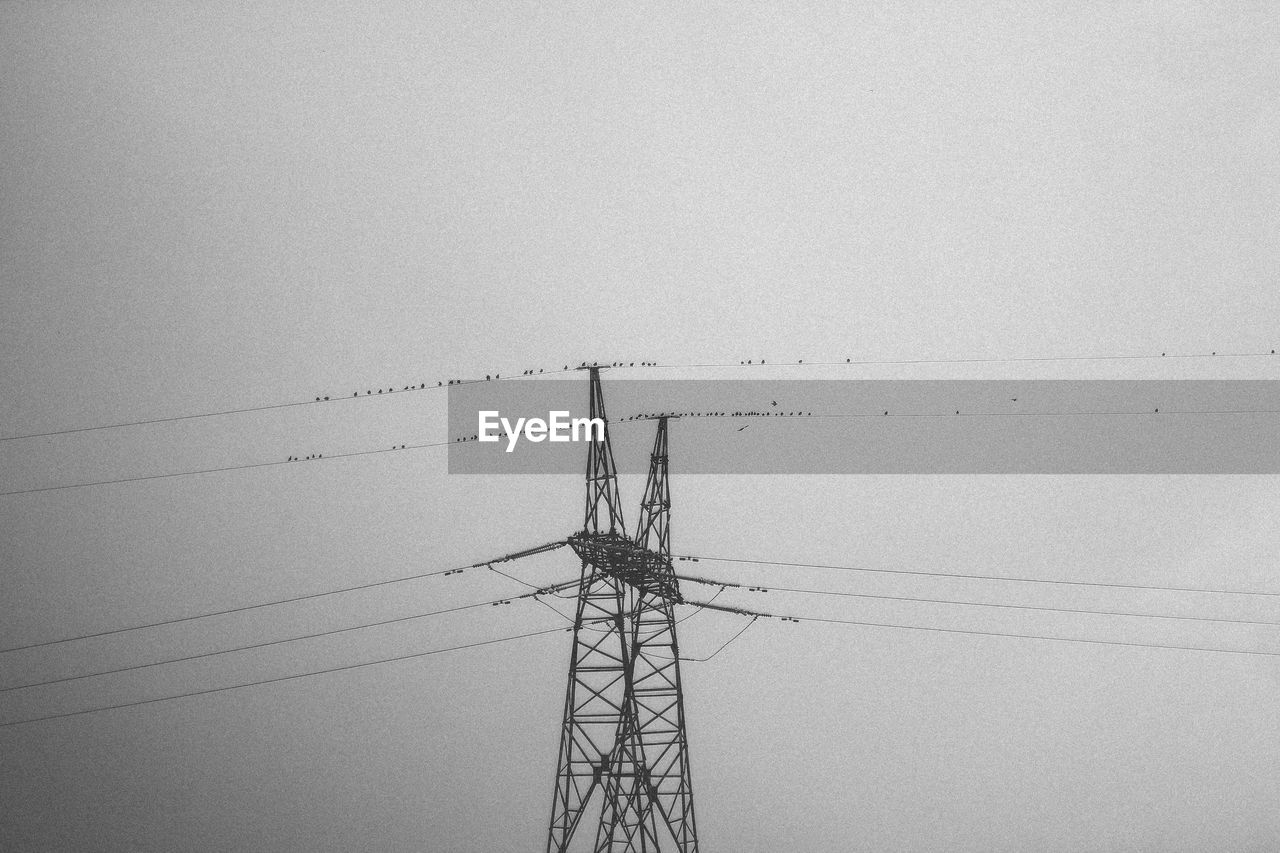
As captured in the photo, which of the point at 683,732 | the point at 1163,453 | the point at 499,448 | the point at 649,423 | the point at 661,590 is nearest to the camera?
the point at 661,590

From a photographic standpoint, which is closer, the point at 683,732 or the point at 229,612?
the point at 683,732

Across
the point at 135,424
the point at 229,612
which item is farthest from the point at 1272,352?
the point at 135,424

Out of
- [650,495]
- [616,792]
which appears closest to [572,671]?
[616,792]

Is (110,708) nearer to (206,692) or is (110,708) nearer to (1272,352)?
(206,692)

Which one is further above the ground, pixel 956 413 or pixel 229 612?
pixel 956 413

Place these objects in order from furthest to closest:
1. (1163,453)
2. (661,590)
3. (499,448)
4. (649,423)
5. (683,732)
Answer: (1163,453) → (499,448) → (649,423) → (683,732) → (661,590)

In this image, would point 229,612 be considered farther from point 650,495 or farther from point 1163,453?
point 1163,453

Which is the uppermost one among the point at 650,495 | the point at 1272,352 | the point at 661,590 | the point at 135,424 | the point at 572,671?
the point at 1272,352

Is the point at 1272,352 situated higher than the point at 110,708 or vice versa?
the point at 1272,352

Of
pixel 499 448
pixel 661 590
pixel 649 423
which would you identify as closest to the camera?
pixel 661 590
